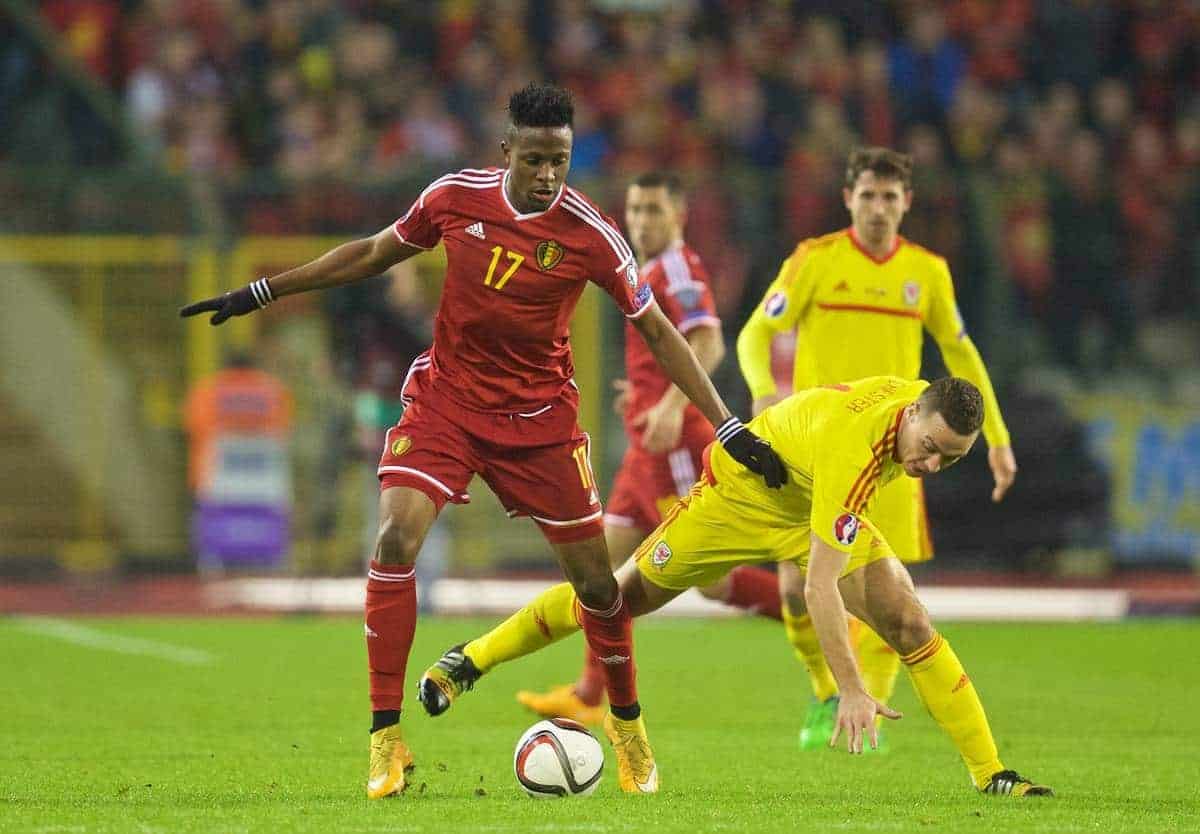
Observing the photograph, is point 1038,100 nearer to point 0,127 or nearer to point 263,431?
point 263,431

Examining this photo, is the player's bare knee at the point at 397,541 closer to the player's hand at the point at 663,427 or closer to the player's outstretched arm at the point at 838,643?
the player's outstretched arm at the point at 838,643

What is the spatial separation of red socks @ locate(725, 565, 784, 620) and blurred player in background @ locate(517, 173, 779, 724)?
0.04ft

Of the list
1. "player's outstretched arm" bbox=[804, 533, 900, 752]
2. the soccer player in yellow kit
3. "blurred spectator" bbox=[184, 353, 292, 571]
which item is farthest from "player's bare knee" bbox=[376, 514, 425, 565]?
"blurred spectator" bbox=[184, 353, 292, 571]

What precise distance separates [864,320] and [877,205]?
49cm

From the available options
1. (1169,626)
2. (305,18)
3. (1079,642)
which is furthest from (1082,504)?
(305,18)

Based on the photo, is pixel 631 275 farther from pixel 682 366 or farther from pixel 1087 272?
pixel 1087 272

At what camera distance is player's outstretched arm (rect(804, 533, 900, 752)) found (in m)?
6.30

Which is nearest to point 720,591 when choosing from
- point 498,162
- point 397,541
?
point 397,541

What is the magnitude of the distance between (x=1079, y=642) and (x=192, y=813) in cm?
835

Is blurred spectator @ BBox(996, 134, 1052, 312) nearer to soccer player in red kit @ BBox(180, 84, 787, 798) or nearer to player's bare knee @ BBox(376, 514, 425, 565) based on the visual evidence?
soccer player in red kit @ BBox(180, 84, 787, 798)

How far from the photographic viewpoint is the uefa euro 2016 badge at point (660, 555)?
747 cm

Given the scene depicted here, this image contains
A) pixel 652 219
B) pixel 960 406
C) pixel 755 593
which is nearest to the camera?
pixel 960 406

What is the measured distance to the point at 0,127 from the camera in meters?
18.2

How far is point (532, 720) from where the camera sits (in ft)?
31.1
